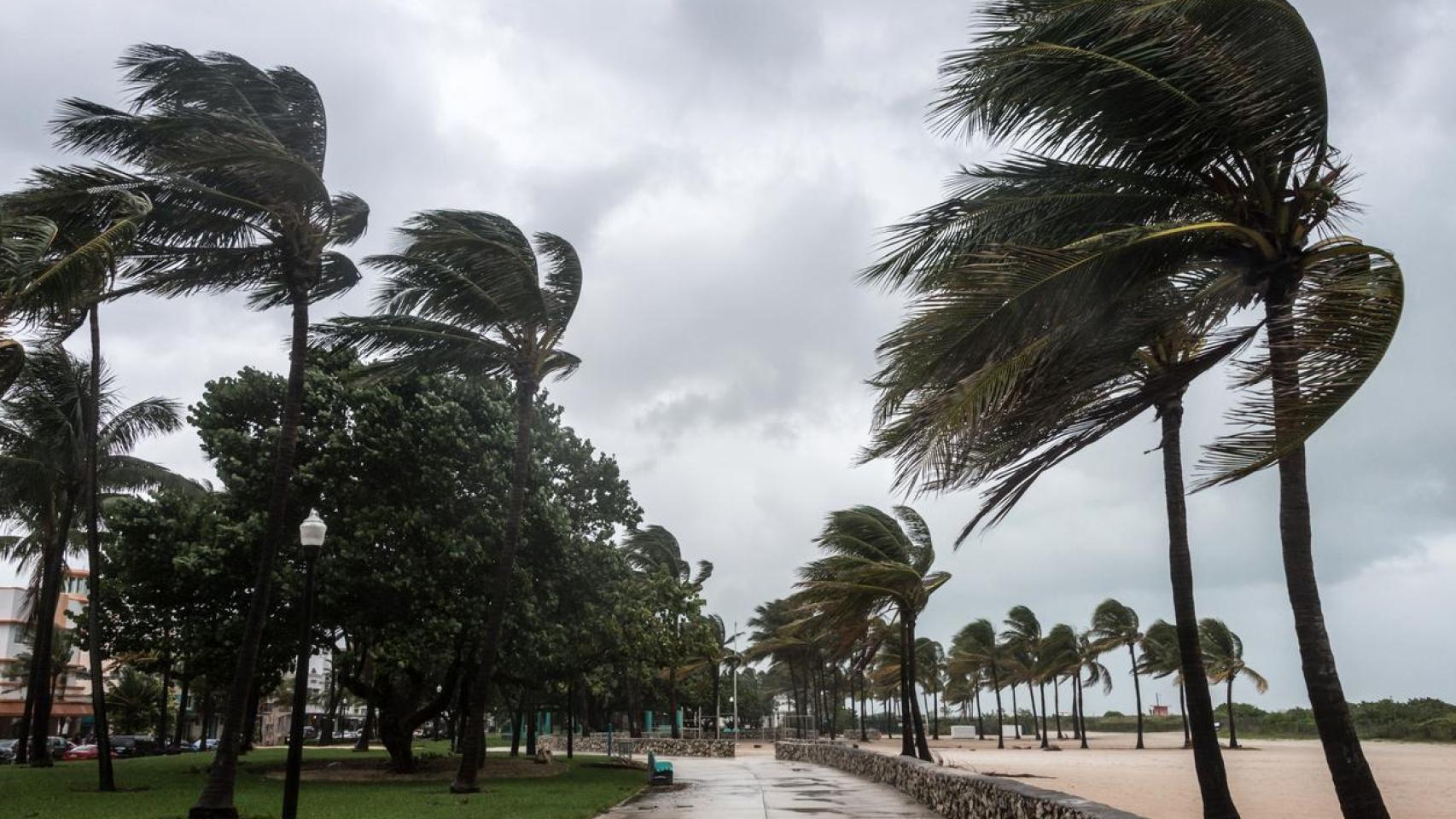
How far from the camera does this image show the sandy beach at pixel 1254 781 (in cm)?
2225

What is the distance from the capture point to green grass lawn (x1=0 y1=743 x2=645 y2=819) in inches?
674

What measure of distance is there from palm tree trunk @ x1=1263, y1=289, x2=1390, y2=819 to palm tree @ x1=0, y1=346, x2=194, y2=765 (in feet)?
71.3

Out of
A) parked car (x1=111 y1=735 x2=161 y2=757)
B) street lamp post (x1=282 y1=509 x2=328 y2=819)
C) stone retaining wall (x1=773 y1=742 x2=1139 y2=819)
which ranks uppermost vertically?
street lamp post (x1=282 y1=509 x2=328 y2=819)

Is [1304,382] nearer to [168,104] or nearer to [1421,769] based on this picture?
[168,104]

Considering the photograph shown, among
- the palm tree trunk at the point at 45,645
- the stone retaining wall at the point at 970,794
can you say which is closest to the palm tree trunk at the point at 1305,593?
the stone retaining wall at the point at 970,794

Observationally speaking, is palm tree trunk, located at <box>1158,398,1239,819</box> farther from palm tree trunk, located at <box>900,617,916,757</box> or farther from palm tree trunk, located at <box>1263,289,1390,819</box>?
palm tree trunk, located at <box>900,617,916,757</box>

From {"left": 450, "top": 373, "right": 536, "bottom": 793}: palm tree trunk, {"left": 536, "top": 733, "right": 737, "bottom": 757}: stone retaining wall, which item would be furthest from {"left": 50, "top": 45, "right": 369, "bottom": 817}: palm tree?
{"left": 536, "top": 733, "right": 737, "bottom": 757}: stone retaining wall

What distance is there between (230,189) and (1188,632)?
Result: 14.5m

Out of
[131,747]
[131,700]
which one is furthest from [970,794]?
[131,700]

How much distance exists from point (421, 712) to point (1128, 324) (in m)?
23.9

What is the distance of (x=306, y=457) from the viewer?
2508cm

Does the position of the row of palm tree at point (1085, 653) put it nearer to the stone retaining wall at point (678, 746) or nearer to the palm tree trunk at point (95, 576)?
the stone retaining wall at point (678, 746)

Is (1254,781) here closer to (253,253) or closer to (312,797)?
(312,797)

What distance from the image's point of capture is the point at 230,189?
15.4m
